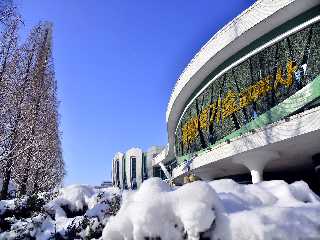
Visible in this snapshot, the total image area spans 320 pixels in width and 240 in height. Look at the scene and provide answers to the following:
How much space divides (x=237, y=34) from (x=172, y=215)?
16.0 meters

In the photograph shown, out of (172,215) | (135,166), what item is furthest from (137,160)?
(172,215)

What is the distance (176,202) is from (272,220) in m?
0.89

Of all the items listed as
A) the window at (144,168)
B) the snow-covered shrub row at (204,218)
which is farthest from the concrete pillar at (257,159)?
the window at (144,168)

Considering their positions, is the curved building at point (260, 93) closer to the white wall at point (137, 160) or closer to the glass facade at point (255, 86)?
the glass facade at point (255, 86)

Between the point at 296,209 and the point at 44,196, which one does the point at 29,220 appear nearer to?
the point at 44,196

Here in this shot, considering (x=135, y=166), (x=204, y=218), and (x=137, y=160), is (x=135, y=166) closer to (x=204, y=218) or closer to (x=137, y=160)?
(x=137, y=160)

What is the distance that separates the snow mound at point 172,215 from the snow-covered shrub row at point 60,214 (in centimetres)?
481

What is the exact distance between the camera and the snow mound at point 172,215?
3.55 m

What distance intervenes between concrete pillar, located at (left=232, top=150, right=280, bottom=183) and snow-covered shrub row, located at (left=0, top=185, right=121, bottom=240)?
9.83 m

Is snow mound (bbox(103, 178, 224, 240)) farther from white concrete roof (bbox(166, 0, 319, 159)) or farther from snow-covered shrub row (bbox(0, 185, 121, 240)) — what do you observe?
white concrete roof (bbox(166, 0, 319, 159))

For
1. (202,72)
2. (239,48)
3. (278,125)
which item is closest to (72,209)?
(278,125)

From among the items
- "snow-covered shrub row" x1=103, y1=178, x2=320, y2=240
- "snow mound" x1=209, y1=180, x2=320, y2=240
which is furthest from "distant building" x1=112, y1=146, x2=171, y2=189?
"snow-covered shrub row" x1=103, y1=178, x2=320, y2=240

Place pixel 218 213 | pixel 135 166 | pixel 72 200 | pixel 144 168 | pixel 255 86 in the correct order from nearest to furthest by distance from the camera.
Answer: pixel 218 213, pixel 72 200, pixel 255 86, pixel 144 168, pixel 135 166

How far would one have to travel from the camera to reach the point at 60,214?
33.4 feet
